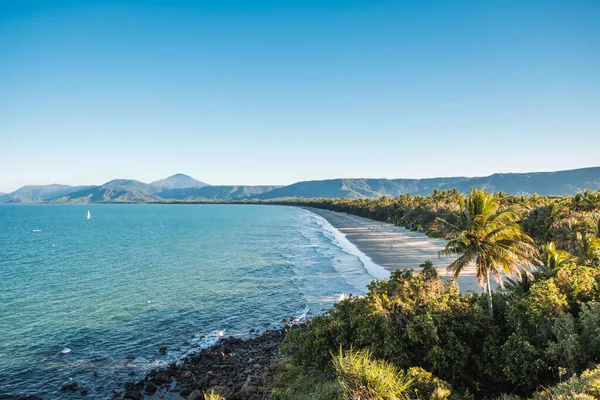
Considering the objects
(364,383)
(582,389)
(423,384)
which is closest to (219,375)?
(423,384)

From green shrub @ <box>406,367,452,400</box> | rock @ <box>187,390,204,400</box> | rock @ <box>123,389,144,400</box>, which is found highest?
green shrub @ <box>406,367,452,400</box>

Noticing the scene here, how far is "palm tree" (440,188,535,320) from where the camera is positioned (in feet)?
57.6

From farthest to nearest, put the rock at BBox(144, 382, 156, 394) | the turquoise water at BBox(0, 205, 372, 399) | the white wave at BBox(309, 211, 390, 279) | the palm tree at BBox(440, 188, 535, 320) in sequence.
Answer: the white wave at BBox(309, 211, 390, 279) < the turquoise water at BBox(0, 205, 372, 399) < the rock at BBox(144, 382, 156, 394) < the palm tree at BBox(440, 188, 535, 320)

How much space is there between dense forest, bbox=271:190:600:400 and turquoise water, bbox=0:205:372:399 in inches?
432

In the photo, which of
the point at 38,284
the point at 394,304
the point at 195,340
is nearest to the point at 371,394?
the point at 394,304

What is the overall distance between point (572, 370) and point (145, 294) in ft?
113

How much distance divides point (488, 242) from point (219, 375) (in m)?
15.2

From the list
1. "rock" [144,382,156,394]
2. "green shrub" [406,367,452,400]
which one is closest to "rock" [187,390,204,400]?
"rock" [144,382,156,394]

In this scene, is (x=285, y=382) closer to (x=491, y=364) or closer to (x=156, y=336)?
(x=491, y=364)

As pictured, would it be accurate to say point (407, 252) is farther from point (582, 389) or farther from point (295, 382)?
point (582, 389)

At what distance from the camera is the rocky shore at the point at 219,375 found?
17594 millimetres

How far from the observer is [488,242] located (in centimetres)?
1781

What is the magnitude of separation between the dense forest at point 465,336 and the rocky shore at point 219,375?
1528mm

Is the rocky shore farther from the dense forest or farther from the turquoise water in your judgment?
the turquoise water
